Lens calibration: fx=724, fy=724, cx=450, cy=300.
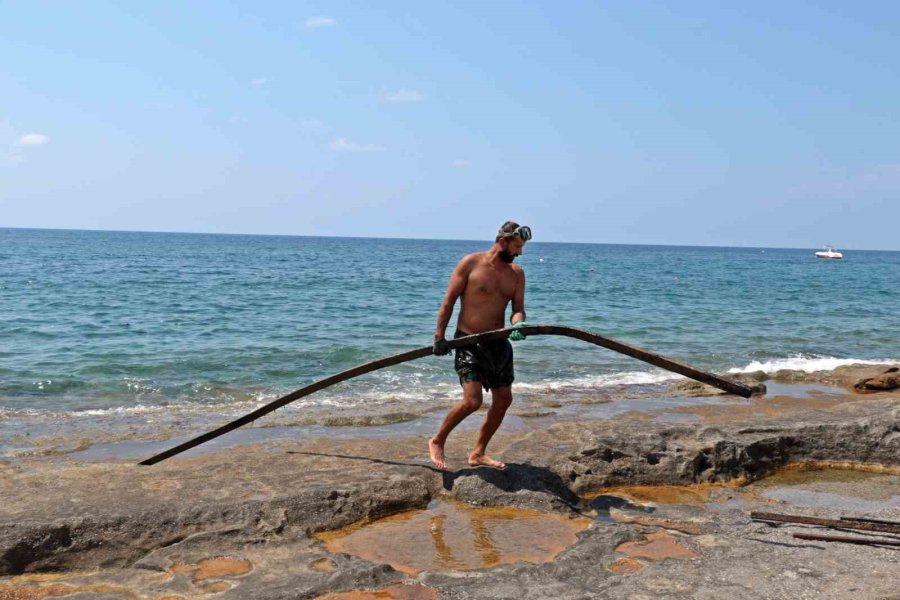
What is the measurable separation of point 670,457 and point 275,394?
5.95m

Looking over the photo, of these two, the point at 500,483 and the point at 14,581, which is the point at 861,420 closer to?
the point at 500,483

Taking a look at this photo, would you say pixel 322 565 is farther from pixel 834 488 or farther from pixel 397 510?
pixel 834 488

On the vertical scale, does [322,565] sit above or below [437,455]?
below

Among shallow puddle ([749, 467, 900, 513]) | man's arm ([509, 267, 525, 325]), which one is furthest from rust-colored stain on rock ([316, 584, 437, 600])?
shallow puddle ([749, 467, 900, 513])

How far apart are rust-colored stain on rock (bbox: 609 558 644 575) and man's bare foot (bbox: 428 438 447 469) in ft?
5.55

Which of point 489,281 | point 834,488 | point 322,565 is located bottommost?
point 322,565

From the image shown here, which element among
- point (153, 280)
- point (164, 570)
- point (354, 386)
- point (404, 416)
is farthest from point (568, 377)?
point (153, 280)

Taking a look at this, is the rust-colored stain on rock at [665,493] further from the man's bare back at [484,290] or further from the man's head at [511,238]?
the man's head at [511,238]

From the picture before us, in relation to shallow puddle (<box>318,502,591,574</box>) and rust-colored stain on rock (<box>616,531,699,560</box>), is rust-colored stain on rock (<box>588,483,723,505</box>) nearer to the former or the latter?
shallow puddle (<box>318,502,591,574</box>)

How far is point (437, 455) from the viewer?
5301mm

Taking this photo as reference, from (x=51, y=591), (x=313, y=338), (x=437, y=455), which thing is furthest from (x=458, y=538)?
(x=313, y=338)

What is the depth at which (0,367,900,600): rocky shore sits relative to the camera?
3.55 metres

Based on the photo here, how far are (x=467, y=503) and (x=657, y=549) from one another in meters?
1.30

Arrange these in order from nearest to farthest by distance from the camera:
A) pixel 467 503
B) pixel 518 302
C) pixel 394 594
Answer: pixel 394 594
pixel 467 503
pixel 518 302
